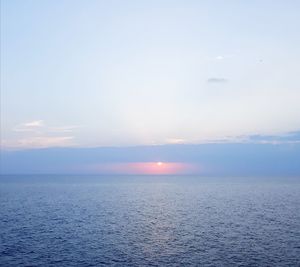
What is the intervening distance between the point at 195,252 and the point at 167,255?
15.7 ft

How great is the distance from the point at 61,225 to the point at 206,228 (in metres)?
34.9

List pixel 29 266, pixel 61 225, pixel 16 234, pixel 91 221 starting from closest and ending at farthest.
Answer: pixel 29 266
pixel 16 234
pixel 61 225
pixel 91 221

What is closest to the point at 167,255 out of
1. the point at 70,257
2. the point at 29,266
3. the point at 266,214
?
the point at 70,257

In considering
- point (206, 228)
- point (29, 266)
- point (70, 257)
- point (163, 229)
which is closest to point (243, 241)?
point (206, 228)

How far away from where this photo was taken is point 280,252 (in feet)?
200

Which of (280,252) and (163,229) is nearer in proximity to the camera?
(280,252)

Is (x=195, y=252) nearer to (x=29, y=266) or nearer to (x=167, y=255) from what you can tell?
(x=167, y=255)

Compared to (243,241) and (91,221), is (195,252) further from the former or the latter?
(91,221)

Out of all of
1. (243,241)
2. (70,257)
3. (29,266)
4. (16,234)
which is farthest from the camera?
(16,234)

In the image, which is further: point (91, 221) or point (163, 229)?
point (91, 221)

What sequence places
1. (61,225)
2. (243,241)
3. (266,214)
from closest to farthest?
(243,241)
(61,225)
(266,214)

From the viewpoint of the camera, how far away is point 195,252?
6228 cm

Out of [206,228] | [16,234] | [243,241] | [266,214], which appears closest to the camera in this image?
[243,241]

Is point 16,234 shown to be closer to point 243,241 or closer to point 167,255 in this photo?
point 167,255
